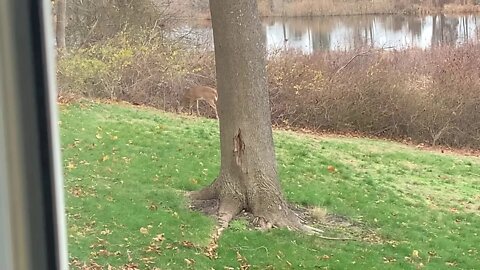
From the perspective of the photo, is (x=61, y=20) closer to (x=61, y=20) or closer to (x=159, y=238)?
(x=61, y=20)

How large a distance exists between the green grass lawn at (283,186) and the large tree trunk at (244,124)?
0.04 meters

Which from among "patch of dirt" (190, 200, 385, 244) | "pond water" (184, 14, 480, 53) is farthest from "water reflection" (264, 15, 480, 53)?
"patch of dirt" (190, 200, 385, 244)

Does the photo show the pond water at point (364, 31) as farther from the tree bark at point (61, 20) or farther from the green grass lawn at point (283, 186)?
the tree bark at point (61, 20)

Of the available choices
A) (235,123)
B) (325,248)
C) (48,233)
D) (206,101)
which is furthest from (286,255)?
(48,233)

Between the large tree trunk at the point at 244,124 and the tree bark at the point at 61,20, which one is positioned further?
the large tree trunk at the point at 244,124

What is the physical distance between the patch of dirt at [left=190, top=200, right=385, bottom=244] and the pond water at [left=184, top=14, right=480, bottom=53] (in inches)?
16.2

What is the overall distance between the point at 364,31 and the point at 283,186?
44 centimetres

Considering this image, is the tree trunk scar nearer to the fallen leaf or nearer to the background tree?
the fallen leaf

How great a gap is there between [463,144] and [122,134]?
864 mm

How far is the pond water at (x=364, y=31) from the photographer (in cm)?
153

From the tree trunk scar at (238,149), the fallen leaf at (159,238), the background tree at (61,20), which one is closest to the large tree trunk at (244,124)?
the tree trunk scar at (238,149)

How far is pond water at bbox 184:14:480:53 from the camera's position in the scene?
5.00 ft

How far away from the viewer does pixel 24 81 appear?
48 cm

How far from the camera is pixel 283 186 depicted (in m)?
1.61
